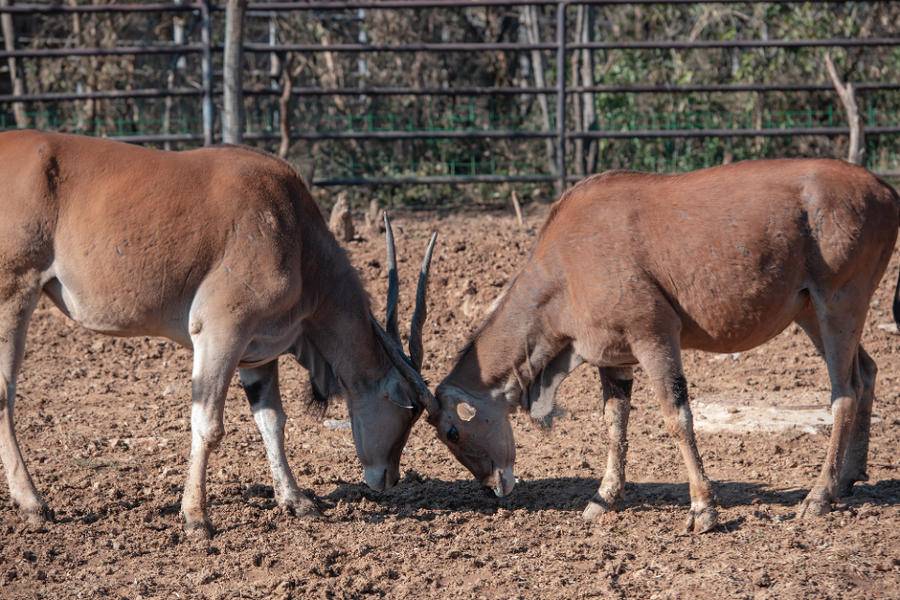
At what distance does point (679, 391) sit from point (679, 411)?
122 millimetres

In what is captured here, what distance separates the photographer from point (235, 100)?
44.5 ft

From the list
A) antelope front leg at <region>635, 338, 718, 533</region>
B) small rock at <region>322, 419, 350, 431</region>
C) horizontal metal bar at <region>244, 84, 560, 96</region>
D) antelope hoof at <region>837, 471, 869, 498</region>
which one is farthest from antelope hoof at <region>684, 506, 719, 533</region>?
horizontal metal bar at <region>244, 84, 560, 96</region>

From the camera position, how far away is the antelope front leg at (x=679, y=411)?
6.95 m

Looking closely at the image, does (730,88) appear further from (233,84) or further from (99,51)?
(99,51)

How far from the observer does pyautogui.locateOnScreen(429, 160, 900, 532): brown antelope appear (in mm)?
7039

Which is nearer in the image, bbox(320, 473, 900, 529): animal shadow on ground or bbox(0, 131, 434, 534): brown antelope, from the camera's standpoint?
bbox(0, 131, 434, 534): brown antelope

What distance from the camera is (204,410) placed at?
6.99 meters

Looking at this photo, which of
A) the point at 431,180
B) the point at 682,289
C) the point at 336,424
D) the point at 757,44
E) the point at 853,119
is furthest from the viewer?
the point at 757,44

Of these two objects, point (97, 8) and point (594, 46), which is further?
point (594, 46)

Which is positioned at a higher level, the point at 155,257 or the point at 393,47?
the point at 393,47

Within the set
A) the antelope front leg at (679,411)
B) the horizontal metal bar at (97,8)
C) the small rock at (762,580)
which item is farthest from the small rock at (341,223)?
the small rock at (762,580)

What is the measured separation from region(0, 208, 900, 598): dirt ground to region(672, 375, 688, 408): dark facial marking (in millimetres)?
743

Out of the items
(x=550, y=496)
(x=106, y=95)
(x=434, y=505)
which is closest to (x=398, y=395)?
(x=434, y=505)

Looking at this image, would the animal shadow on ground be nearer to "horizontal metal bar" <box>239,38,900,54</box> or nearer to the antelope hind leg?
the antelope hind leg
